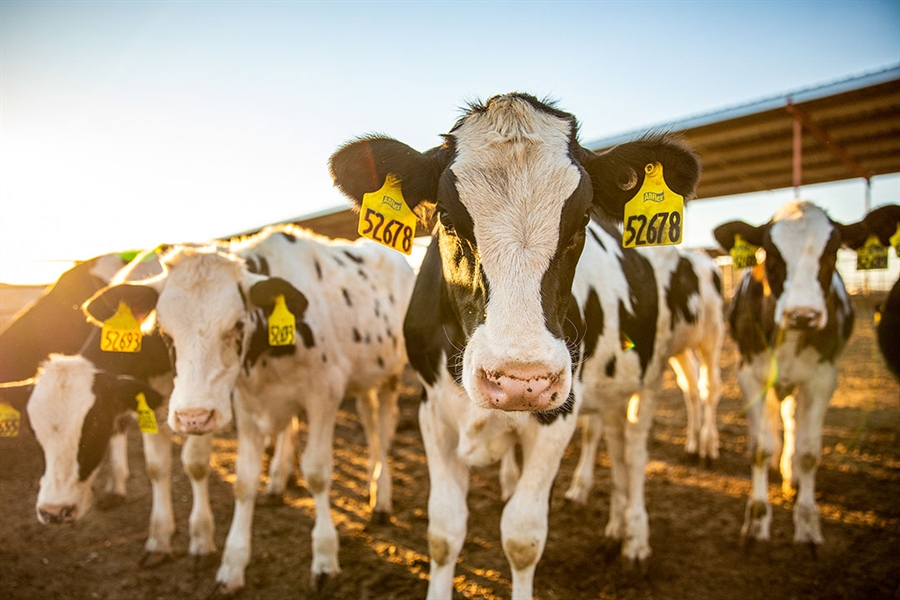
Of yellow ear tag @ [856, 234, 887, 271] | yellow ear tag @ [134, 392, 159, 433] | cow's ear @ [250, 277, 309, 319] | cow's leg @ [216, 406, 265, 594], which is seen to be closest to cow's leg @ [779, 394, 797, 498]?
yellow ear tag @ [856, 234, 887, 271]

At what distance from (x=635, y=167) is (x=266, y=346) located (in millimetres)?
2510

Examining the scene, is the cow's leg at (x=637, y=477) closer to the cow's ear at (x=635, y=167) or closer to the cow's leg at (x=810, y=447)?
the cow's leg at (x=810, y=447)

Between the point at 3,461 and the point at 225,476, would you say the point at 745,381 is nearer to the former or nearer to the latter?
the point at 225,476

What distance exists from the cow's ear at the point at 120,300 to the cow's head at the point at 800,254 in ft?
13.5

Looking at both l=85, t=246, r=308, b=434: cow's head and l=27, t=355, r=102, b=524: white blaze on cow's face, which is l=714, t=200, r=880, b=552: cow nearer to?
l=85, t=246, r=308, b=434: cow's head

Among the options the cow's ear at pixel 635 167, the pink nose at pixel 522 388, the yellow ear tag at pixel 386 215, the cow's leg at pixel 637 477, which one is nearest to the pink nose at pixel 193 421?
the yellow ear tag at pixel 386 215

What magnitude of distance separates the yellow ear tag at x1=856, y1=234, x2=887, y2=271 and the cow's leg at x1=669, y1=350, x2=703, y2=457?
75.4 inches

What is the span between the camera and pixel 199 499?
142 inches

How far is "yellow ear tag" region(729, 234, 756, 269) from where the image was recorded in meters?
4.39

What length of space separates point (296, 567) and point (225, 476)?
237 cm

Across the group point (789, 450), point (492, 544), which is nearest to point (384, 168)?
point (492, 544)

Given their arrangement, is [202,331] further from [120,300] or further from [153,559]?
[153,559]

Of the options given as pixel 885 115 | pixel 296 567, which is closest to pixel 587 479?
pixel 296 567

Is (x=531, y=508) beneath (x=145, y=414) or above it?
beneath
